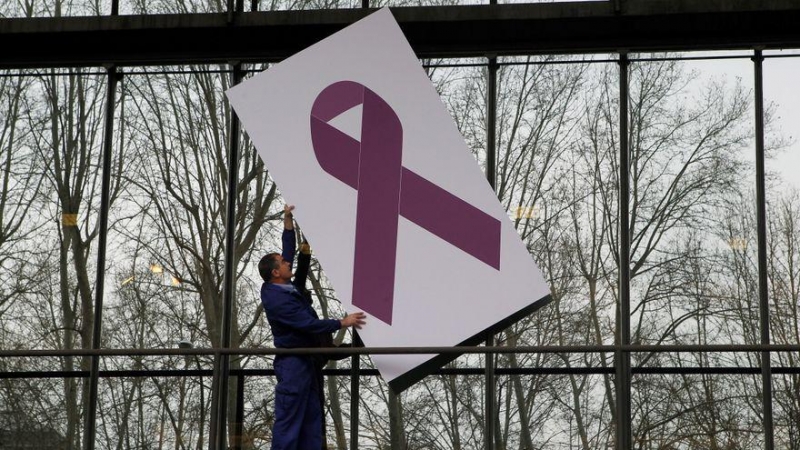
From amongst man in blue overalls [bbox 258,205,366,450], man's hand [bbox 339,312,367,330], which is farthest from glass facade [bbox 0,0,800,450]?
man's hand [bbox 339,312,367,330]

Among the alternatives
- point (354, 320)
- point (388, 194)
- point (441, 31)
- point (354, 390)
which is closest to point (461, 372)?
point (354, 390)

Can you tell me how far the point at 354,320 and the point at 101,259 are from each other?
242 cm

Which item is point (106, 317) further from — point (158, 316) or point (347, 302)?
point (347, 302)

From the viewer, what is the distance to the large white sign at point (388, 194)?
28.8ft

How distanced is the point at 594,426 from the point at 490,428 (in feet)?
2.27

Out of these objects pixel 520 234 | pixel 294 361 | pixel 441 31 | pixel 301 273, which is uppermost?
pixel 441 31

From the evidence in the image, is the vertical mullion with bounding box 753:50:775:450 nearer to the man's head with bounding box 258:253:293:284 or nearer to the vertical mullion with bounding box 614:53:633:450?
the vertical mullion with bounding box 614:53:633:450

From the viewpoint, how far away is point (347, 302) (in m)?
8.86

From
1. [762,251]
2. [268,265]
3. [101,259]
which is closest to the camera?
[268,265]

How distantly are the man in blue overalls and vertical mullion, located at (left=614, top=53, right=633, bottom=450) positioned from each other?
183 centimetres

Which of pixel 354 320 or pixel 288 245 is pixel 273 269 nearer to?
pixel 288 245

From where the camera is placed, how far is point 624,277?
994cm

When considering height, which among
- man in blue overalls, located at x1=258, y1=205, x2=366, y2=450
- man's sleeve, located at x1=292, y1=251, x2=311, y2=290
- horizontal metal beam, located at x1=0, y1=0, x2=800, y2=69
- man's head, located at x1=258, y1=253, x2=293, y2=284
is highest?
horizontal metal beam, located at x1=0, y1=0, x2=800, y2=69

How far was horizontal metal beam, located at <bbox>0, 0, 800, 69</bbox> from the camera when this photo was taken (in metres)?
10.2
